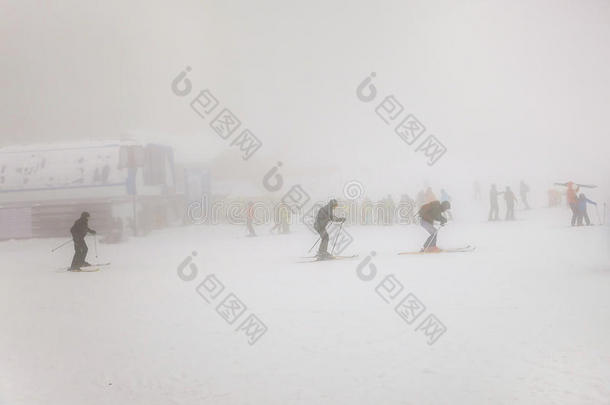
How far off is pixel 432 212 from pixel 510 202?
0.63 meters

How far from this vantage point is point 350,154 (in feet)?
9.00

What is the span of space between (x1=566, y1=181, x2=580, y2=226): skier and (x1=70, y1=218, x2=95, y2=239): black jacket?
2.66 m

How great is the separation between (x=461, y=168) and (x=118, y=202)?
2088 millimetres

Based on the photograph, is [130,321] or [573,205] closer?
[130,321]

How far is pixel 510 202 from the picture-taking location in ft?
12.5

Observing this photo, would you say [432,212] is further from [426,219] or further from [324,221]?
[324,221]

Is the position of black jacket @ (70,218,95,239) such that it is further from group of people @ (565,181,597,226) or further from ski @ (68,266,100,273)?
group of people @ (565,181,597,226)

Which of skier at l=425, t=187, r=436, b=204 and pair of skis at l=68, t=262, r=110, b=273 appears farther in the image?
skier at l=425, t=187, r=436, b=204

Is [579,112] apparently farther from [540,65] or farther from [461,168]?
[461,168]

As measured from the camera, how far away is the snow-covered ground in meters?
1.67

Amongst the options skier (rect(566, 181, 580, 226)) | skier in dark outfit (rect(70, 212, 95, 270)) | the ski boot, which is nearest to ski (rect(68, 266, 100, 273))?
skier in dark outfit (rect(70, 212, 95, 270))

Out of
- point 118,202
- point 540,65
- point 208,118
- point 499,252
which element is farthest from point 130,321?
point 499,252

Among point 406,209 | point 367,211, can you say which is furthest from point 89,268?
point 406,209

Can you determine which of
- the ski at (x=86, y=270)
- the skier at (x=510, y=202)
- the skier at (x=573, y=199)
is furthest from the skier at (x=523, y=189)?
the ski at (x=86, y=270)
